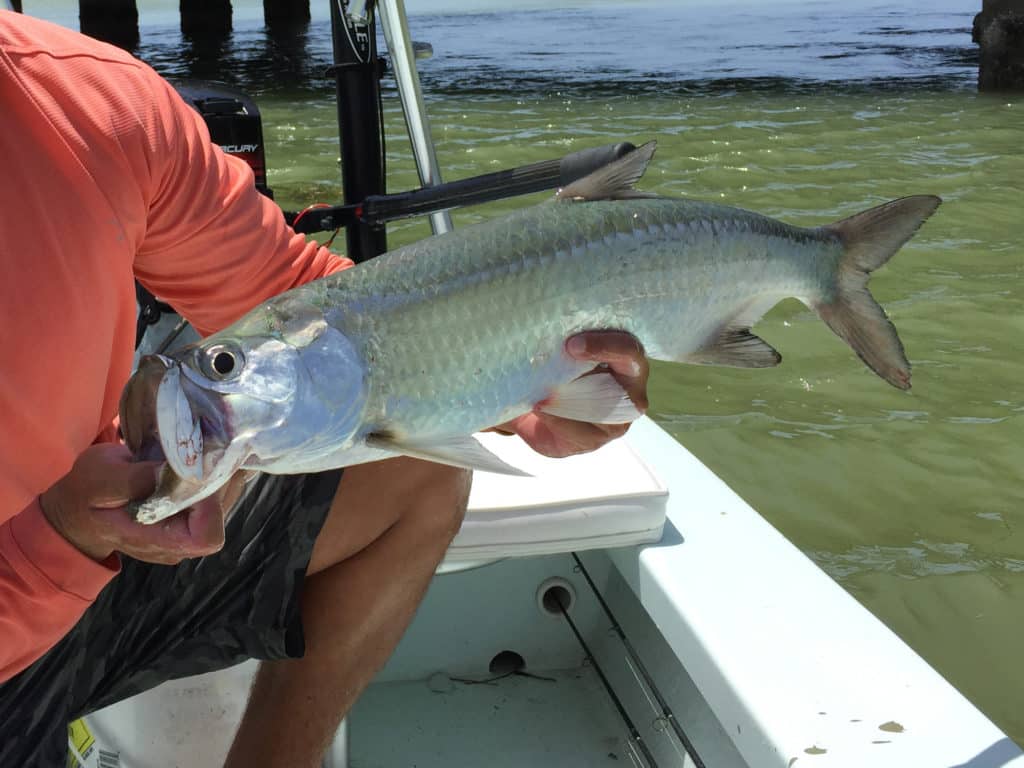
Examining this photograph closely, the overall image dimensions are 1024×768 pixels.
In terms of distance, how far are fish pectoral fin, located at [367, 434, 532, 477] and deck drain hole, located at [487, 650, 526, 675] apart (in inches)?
56.8

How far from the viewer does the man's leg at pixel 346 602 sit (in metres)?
1.92

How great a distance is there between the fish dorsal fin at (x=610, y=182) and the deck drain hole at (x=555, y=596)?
4.24ft

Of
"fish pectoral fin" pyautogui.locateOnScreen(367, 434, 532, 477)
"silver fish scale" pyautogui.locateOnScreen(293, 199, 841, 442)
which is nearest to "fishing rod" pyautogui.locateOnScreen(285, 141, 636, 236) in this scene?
"silver fish scale" pyautogui.locateOnScreen(293, 199, 841, 442)

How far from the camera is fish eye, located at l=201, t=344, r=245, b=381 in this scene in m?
1.25

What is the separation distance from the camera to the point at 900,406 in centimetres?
441

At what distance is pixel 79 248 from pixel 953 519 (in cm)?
303

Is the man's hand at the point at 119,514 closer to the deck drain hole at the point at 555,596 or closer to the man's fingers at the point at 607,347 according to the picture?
the man's fingers at the point at 607,347

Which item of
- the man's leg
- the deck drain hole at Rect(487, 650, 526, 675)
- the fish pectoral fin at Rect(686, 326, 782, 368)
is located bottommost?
the deck drain hole at Rect(487, 650, 526, 675)

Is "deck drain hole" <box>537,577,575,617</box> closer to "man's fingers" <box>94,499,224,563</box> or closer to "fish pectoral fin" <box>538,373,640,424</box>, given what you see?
"fish pectoral fin" <box>538,373,640,424</box>

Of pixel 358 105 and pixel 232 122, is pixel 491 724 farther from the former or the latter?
pixel 232 122

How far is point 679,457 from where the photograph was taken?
264cm

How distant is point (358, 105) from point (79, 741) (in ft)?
4.83

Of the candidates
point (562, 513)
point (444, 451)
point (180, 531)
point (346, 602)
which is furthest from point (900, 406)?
point (180, 531)

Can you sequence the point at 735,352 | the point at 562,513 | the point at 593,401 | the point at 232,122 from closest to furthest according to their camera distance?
1. the point at 593,401
2. the point at 735,352
3. the point at 562,513
4. the point at 232,122
